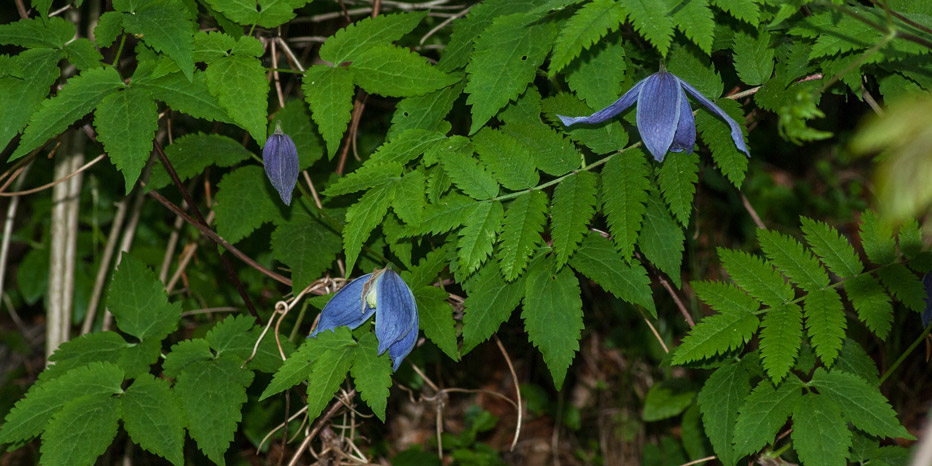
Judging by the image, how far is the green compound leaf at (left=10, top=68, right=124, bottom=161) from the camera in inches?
71.7

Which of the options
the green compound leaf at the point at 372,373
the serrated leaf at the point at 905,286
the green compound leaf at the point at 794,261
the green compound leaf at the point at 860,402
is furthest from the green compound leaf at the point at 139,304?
the serrated leaf at the point at 905,286

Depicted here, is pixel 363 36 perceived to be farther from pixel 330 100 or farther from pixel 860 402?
pixel 860 402

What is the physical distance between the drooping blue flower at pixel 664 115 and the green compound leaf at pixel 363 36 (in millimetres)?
552

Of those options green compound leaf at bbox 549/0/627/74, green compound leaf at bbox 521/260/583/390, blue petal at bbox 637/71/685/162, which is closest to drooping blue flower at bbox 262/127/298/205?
green compound leaf at bbox 521/260/583/390

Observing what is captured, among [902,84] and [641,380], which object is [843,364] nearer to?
[902,84]

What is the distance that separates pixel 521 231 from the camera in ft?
5.76

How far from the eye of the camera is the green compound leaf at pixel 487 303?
1854mm

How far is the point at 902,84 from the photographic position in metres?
1.81

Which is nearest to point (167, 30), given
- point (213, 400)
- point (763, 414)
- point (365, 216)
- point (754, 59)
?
point (365, 216)

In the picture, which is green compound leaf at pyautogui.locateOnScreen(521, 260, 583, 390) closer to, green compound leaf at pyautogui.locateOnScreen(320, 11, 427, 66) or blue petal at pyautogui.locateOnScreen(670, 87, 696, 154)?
blue petal at pyautogui.locateOnScreen(670, 87, 696, 154)

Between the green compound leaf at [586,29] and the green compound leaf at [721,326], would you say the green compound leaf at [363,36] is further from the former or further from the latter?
the green compound leaf at [721,326]

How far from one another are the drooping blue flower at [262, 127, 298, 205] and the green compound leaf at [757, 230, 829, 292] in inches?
48.8

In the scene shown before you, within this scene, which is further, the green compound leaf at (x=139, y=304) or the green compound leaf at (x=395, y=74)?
the green compound leaf at (x=139, y=304)

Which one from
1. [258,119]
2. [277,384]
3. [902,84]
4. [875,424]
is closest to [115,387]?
[277,384]
